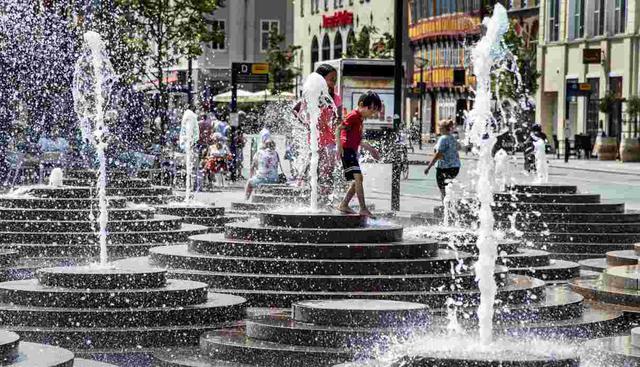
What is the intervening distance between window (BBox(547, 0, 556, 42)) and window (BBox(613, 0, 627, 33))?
7.18m

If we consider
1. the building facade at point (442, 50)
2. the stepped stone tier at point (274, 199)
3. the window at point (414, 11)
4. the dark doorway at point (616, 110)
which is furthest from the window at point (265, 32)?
the stepped stone tier at point (274, 199)

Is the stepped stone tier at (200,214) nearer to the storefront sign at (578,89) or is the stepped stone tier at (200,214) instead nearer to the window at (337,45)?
the storefront sign at (578,89)

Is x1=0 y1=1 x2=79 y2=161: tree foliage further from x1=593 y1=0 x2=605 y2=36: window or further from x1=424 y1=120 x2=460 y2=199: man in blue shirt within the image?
x1=593 y1=0 x2=605 y2=36: window

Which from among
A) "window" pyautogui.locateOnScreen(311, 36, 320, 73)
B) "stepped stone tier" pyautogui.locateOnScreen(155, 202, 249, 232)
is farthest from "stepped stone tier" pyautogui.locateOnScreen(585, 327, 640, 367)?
"window" pyautogui.locateOnScreen(311, 36, 320, 73)

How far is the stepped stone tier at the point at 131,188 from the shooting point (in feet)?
78.3

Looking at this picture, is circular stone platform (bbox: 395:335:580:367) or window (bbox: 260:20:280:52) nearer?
circular stone platform (bbox: 395:335:580:367)

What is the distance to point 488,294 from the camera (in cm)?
1186

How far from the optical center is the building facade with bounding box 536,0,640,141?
67.1 meters

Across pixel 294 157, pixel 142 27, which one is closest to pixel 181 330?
pixel 294 157

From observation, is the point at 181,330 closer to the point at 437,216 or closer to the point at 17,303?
the point at 17,303

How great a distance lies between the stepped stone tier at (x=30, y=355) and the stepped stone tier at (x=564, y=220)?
37.8 ft

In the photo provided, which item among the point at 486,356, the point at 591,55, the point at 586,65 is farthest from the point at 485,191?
the point at 586,65

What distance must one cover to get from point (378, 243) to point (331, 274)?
2.26 feet

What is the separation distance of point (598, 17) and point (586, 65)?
6.66 feet
